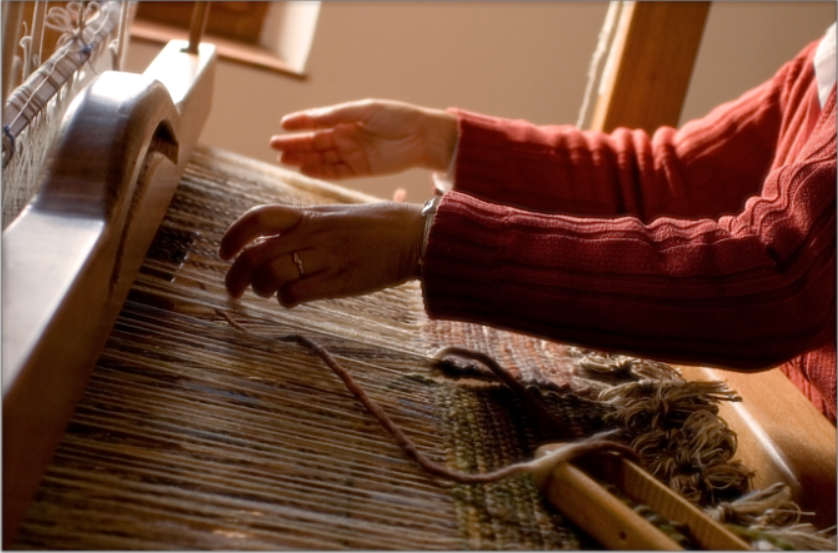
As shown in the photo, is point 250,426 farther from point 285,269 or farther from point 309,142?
point 309,142

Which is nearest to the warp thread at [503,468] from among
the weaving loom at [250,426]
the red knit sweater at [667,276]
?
the weaving loom at [250,426]

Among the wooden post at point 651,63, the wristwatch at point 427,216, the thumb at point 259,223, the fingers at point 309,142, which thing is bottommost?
the fingers at point 309,142

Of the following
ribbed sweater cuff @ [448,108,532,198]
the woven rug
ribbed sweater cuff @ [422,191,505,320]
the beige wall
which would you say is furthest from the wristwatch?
the beige wall

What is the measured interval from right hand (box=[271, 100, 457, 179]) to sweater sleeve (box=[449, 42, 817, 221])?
45 millimetres

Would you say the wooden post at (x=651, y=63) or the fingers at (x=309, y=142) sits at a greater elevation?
the wooden post at (x=651, y=63)

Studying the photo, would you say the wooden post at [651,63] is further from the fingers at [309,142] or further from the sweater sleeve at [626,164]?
the fingers at [309,142]

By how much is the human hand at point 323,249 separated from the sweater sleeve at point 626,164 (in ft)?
1.79

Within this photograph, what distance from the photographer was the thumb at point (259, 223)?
0.62m

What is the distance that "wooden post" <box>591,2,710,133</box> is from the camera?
1668 millimetres

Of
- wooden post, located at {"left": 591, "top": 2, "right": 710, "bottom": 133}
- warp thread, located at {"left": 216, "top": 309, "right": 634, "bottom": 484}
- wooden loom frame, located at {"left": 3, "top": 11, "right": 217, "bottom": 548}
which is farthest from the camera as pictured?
wooden post, located at {"left": 591, "top": 2, "right": 710, "bottom": 133}

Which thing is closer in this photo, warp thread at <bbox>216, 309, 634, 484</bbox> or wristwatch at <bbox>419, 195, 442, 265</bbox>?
warp thread at <bbox>216, 309, 634, 484</bbox>

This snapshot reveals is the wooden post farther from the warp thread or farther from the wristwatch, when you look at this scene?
the warp thread

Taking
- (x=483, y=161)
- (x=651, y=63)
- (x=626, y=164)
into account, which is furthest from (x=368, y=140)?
(x=651, y=63)

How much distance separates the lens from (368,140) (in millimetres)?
1225
